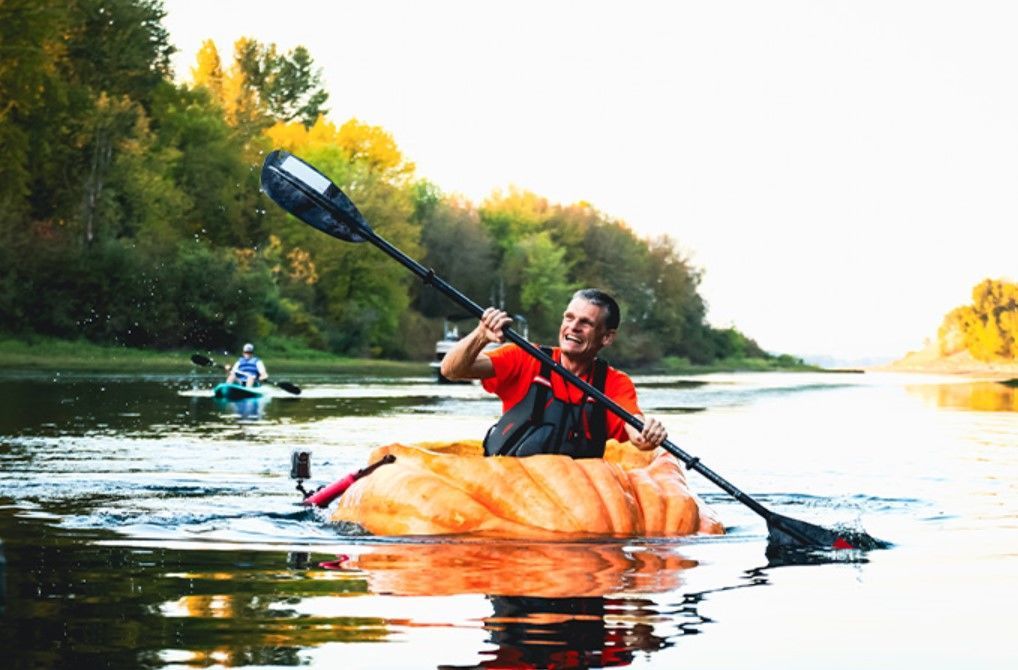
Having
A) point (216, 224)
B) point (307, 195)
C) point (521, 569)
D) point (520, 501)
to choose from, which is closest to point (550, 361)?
point (520, 501)

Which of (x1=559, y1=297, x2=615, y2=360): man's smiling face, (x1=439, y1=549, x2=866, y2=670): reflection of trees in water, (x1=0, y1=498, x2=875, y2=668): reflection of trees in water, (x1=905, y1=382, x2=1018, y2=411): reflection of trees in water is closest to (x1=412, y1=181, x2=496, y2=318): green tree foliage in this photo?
(x1=905, y1=382, x2=1018, y2=411): reflection of trees in water

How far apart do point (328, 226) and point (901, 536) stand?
403 cm

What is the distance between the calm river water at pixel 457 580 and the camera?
20.2 feet

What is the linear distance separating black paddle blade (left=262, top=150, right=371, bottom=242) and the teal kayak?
20.1m

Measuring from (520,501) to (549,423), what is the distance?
557mm

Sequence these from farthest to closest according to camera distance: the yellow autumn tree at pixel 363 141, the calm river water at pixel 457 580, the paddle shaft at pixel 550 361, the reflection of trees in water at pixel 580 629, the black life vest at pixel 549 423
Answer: the yellow autumn tree at pixel 363 141 → the black life vest at pixel 549 423 → the paddle shaft at pixel 550 361 → the calm river water at pixel 457 580 → the reflection of trees in water at pixel 580 629

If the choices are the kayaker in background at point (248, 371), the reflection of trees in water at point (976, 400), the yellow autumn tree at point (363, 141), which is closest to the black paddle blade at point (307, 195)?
the kayaker in background at point (248, 371)

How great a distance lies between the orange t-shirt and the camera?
33.4 feet

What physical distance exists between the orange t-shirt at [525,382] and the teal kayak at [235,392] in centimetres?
2069

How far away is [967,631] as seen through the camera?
6.90m

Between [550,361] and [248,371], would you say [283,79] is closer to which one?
[248,371]

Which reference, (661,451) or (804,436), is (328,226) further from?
(804,436)

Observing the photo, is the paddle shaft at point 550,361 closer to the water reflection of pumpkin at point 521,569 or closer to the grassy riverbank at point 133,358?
the water reflection of pumpkin at point 521,569

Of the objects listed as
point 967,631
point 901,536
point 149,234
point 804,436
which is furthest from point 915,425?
point 149,234
